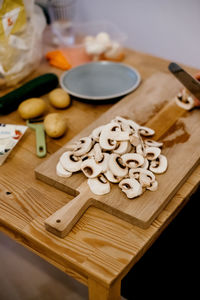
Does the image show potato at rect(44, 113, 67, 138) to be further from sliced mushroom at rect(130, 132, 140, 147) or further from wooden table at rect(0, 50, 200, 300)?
sliced mushroom at rect(130, 132, 140, 147)

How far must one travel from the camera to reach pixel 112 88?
144 centimetres

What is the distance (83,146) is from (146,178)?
0.70ft

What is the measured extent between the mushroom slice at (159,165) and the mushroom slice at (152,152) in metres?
0.01

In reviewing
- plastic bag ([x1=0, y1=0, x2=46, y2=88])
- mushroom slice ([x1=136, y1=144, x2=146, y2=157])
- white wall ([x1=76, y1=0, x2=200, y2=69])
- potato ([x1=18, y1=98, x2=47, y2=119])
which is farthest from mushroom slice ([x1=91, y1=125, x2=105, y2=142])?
white wall ([x1=76, y1=0, x2=200, y2=69])

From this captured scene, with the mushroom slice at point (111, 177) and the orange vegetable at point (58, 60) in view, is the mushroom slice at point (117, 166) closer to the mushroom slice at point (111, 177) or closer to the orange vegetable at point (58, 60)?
the mushroom slice at point (111, 177)

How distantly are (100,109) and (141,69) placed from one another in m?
0.38

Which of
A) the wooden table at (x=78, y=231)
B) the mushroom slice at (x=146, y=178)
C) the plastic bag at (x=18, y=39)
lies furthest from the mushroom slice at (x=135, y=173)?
the plastic bag at (x=18, y=39)

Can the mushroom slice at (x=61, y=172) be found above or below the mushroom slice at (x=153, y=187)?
below

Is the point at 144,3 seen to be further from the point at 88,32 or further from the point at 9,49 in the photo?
the point at 9,49

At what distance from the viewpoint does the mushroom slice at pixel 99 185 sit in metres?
0.94

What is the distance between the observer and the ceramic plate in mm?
1411

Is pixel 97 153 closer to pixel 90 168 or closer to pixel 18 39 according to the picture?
pixel 90 168

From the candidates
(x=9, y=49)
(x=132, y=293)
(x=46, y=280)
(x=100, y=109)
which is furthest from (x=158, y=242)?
(x=9, y=49)

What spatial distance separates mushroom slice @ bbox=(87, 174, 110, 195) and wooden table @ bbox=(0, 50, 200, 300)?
5cm
